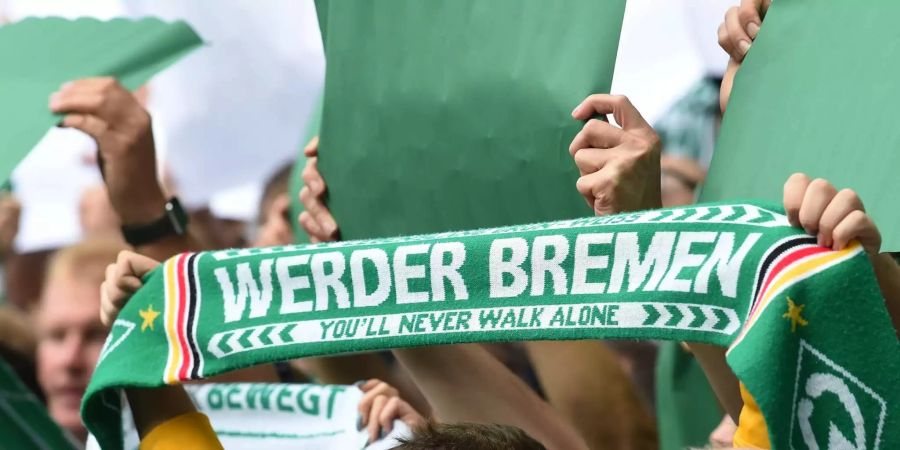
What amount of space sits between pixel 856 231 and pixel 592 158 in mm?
310

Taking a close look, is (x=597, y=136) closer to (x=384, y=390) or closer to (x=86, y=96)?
(x=384, y=390)

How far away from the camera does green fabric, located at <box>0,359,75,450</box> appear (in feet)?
4.64

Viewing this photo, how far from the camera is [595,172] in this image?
0.97 m

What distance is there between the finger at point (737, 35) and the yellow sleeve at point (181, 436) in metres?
0.56

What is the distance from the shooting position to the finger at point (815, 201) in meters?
0.70

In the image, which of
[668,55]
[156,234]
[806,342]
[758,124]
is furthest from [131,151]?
[806,342]

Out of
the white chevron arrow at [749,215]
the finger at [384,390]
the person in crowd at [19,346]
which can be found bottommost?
the person in crowd at [19,346]

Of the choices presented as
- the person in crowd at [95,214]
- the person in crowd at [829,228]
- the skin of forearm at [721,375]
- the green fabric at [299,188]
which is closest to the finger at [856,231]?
the person in crowd at [829,228]

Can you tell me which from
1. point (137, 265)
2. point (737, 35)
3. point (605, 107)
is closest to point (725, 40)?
point (737, 35)

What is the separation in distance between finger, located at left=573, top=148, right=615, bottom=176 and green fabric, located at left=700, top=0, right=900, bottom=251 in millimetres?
99

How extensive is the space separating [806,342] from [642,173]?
0.99 feet

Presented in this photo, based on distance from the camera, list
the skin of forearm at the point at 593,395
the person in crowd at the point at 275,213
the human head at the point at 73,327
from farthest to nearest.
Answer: the human head at the point at 73,327, the person in crowd at the point at 275,213, the skin of forearm at the point at 593,395

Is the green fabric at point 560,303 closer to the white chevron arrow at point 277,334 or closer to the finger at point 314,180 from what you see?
the white chevron arrow at point 277,334

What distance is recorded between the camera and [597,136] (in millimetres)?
968
